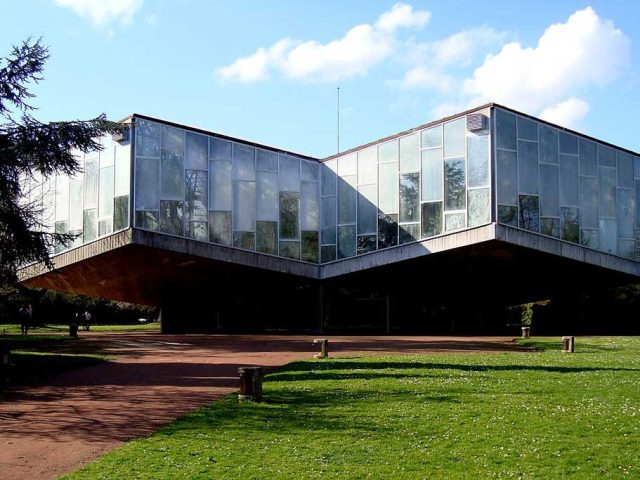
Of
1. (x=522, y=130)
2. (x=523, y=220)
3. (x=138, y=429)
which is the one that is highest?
(x=522, y=130)

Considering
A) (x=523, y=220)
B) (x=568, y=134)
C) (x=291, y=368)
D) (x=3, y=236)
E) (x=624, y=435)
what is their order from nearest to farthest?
(x=624, y=435)
(x=291, y=368)
(x=3, y=236)
(x=523, y=220)
(x=568, y=134)

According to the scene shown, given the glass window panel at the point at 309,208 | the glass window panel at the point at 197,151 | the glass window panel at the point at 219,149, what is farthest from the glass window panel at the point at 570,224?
the glass window panel at the point at 197,151

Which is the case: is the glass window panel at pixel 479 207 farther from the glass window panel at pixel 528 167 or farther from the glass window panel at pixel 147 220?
the glass window panel at pixel 147 220

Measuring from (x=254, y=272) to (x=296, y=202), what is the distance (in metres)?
5.04

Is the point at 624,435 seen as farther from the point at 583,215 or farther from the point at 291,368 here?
the point at 583,215

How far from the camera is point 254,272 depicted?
44.2m

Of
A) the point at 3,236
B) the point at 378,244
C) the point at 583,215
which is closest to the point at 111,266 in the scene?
the point at 378,244

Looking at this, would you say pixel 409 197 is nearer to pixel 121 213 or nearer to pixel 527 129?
pixel 527 129

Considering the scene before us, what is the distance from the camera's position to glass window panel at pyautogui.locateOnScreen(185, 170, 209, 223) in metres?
40.9

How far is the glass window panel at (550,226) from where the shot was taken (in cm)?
3984

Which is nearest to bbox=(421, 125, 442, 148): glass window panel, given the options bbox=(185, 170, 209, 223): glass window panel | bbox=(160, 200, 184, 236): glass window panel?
bbox=(185, 170, 209, 223): glass window panel

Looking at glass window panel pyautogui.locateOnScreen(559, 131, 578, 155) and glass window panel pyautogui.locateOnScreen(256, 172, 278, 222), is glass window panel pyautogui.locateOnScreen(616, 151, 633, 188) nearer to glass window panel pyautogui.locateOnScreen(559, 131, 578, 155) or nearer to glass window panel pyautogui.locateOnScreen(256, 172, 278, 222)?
glass window panel pyautogui.locateOnScreen(559, 131, 578, 155)

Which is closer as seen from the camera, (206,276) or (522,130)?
(522,130)

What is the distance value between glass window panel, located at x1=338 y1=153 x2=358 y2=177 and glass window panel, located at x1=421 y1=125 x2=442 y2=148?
4893 millimetres
